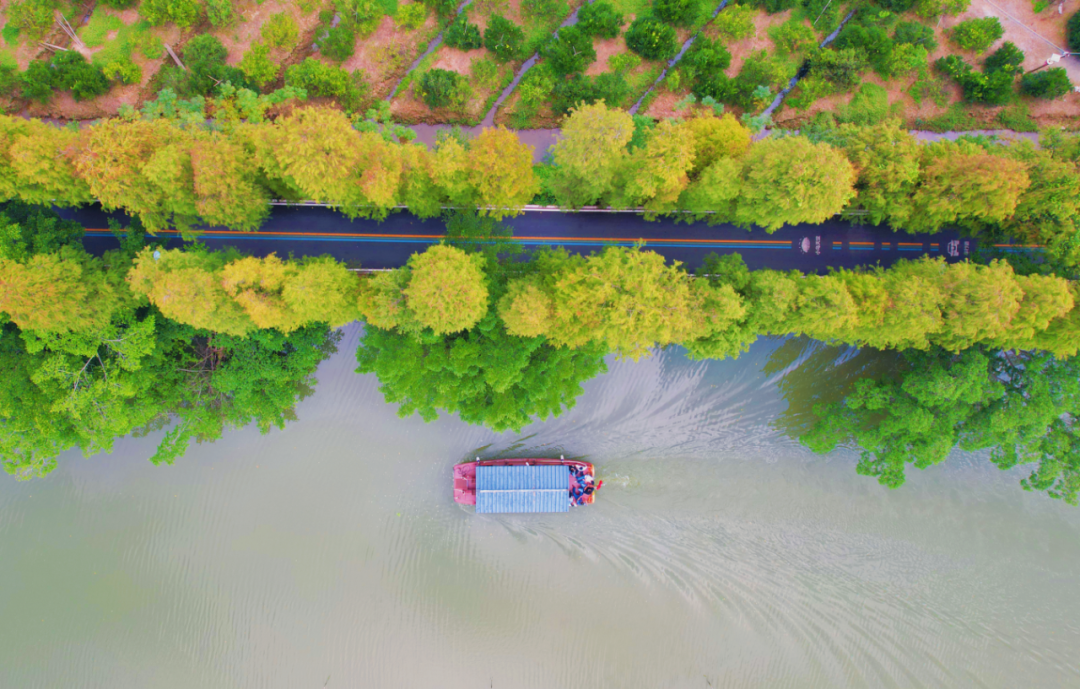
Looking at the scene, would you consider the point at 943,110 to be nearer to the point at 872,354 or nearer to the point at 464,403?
the point at 872,354

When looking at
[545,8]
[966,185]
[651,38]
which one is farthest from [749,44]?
[966,185]

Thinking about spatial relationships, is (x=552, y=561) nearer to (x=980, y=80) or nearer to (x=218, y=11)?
(x=218, y=11)

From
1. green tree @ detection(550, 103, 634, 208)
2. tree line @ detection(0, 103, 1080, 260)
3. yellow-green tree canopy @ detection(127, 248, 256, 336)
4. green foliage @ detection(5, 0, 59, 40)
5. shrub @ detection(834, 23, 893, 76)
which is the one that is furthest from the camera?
shrub @ detection(834, 23, 893, 76)

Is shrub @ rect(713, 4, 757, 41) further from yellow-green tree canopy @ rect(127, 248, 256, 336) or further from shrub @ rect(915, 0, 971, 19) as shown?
yellow-green tree canopy @ rect(127, 248, 256, 336)

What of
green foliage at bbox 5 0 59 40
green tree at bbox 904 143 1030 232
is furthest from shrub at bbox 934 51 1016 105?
green foliage at bbox 5 0 59 40

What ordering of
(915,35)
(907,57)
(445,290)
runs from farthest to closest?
(915,35) < (907,57) < (445,290)

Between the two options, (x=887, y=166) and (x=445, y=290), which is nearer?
(x=445, y=290)
